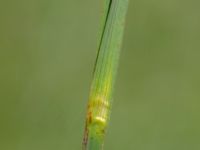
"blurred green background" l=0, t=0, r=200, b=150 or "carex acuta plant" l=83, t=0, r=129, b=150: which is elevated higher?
"blurred green background" l=0, t=0, r=200, b=150

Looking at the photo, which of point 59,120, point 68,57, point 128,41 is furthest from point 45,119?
point 128,41

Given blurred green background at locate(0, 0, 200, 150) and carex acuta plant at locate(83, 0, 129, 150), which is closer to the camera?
carex acuta plant at locate(83, 0, 129, 150)

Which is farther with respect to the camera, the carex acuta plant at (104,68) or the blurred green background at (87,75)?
the blurred green background at (87,75)

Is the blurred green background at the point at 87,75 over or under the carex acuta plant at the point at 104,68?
over

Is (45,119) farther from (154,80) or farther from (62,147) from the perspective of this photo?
(154,80)

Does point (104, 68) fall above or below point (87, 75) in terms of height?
below
